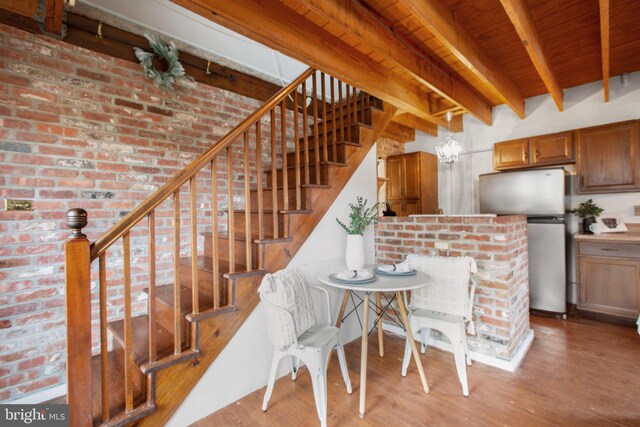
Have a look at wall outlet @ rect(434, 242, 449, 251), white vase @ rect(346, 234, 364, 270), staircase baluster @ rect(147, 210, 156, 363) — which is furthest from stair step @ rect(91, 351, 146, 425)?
wall outlet @ rect(434, 242, 449, 251)

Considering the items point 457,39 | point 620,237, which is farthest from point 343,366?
point 620,237

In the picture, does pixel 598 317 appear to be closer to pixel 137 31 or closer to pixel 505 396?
pixel 505 396

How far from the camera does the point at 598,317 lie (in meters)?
3.09

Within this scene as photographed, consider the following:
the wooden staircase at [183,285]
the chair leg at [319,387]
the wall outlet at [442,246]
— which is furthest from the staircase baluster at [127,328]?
the wall outlet at [442,246]

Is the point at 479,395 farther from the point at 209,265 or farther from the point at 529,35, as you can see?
the point at 529,35

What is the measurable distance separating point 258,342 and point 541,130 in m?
4.26

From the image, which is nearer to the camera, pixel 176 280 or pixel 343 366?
pixel 176 280

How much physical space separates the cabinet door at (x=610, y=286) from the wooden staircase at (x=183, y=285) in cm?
283

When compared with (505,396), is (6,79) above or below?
above

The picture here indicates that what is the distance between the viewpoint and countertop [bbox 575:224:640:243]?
2.85 metres

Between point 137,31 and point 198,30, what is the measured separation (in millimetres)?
464

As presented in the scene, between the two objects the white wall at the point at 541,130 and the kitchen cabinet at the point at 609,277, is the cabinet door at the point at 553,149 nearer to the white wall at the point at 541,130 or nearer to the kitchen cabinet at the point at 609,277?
the white wall at the point at 541,130

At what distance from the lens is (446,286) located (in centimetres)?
215

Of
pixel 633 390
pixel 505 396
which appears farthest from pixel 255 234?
pixel 633 390
